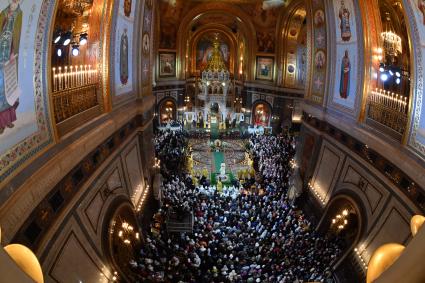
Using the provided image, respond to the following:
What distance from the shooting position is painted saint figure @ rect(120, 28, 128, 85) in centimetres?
1136

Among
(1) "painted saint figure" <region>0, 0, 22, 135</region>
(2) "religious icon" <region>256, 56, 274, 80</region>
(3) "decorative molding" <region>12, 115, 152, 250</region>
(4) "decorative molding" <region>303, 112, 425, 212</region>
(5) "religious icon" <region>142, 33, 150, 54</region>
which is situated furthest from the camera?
(2) "religious icon" <region>256, 56, 274, 80</region>

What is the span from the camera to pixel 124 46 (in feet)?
38.0

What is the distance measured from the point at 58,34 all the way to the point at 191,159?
15097 millimetres

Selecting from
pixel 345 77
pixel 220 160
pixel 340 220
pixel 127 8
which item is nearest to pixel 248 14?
pixel 220 160

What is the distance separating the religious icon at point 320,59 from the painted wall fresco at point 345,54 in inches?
43.6

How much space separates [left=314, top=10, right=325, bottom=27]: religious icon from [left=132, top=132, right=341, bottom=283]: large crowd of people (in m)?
8.06

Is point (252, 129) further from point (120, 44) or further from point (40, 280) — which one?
point (40, 280)

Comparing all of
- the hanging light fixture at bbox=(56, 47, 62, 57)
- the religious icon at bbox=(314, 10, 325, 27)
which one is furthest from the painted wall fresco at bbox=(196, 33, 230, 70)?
the hanging light fixture at bbox=(56, 47, 62, 57)

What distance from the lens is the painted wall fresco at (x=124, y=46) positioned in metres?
10.7

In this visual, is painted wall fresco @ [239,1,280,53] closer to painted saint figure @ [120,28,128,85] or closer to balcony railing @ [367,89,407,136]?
balcony railing @ [367,89,407,136]

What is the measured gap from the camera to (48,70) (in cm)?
659

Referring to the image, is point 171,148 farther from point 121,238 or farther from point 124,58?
point 121,238

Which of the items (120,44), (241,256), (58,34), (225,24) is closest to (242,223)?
(241,256)

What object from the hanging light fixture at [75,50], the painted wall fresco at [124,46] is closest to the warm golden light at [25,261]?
the hanging light fixture at [75,50]
